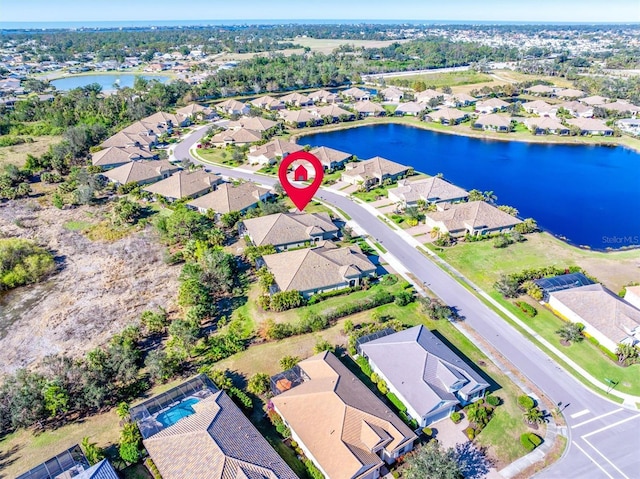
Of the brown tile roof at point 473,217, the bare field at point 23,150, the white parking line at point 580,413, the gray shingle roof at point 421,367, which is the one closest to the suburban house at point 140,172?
the bare field at point 23,150

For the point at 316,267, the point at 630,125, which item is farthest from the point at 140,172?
the point at 630,125

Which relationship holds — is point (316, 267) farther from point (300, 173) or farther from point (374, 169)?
point (300, 173)

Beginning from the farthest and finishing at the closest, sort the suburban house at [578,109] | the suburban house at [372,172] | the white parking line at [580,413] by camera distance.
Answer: the suburban house at [578,109] < the suburban house at [372,172] < the white parking line at [580,413]

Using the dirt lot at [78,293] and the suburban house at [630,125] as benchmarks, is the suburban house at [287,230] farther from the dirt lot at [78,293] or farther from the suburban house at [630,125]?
the suburban house at [630,125]

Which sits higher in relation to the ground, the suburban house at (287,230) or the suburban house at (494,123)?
the suburban house at (494,123)

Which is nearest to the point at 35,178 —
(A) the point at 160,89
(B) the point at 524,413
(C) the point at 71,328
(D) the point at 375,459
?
(C) the point at 71,328


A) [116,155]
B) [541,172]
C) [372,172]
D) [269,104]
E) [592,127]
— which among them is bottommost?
[541,172]

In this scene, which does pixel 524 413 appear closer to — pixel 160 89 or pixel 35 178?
pixel 35 178
